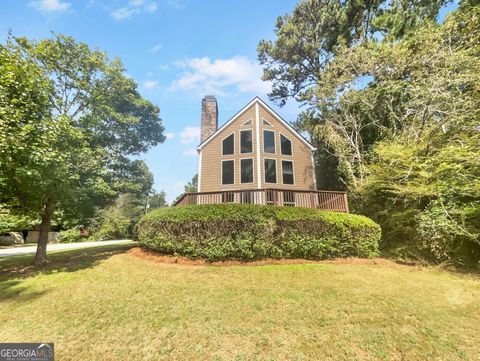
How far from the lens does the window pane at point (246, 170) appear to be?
1450cm

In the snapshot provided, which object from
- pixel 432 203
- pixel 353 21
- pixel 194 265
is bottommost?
pixel 194 265

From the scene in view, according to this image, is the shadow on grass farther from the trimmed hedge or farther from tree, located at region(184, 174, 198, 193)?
tree, located at region(184, 174, 198, 193)

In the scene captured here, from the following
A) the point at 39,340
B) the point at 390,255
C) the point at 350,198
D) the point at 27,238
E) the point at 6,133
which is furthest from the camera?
the point at 27,238

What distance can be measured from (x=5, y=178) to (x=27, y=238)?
2385cm

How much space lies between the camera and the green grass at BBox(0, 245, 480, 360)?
138 inches

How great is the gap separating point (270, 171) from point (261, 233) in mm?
7208

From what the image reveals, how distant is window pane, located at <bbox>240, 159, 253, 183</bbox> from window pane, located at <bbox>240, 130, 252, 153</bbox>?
2.53ft

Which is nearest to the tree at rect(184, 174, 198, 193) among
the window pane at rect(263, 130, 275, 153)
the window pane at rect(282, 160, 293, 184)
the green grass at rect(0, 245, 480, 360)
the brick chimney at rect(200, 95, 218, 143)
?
the brick chimney at rect(200, 95, 218, 143)

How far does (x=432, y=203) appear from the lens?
808cm

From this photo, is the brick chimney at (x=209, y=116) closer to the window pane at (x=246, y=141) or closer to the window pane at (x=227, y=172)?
the window pane at (x=246, y=141)

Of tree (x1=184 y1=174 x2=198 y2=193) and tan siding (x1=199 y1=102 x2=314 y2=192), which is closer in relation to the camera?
tan siding (x1=199 y1=102 x2=314 y2=192)

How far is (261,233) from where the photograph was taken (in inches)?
315

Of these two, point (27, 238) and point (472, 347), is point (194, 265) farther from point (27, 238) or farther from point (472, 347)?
point (27, 238)

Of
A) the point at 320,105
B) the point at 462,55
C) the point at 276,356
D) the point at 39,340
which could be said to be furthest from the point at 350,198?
the point at 39,340
